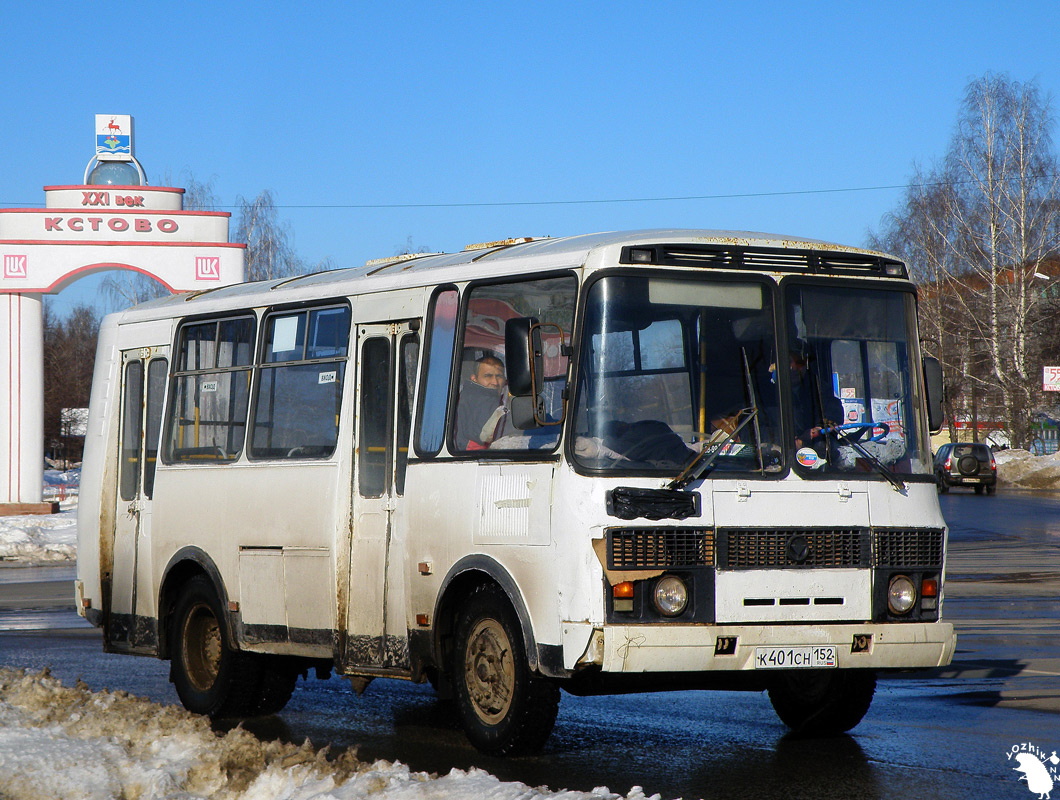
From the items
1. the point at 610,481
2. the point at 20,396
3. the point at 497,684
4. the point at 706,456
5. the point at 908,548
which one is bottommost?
the point at 497,684

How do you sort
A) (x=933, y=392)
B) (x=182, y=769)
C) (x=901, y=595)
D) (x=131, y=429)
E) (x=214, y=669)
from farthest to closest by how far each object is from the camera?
1. (x=131, y=429)
2. (x=214, y=669)
3. (x=933, y=392)
4. (x=901, y=595)
5. (x=182, y=769)

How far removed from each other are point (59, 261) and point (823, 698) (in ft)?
86.7

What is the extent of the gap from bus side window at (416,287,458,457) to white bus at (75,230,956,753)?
0.06 ft

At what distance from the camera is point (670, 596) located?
23.4 ft

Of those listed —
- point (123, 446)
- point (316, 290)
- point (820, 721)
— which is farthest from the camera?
point (123, 446)

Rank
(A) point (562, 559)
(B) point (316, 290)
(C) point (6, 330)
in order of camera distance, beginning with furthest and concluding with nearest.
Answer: (C) point (6, 330) → (B) point (316, 290) → (A) point (562, 559)

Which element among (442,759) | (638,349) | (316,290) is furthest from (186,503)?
(638,349)

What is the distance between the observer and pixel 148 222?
32.1m

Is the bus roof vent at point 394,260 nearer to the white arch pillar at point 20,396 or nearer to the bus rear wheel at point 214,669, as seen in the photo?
the bus rear wheel at point 214,669

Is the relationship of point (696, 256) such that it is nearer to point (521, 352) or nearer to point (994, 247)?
point (521, 352)

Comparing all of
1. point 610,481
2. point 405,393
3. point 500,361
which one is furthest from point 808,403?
point 405,393

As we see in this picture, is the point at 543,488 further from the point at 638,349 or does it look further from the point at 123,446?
the point at 123,446

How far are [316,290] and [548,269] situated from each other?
7.74 feet

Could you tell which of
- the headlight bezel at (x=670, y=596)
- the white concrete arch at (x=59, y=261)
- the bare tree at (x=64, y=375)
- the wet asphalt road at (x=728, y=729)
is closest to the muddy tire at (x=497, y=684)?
the wet asphalt road at (x=728, y=729)
